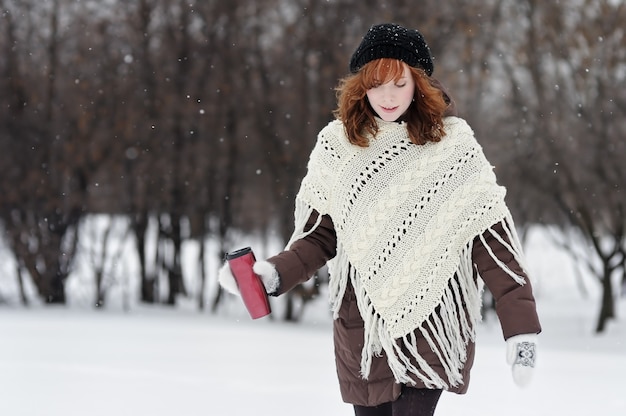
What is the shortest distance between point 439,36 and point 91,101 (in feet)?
15.5

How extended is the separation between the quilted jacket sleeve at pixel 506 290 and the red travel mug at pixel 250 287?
58cm

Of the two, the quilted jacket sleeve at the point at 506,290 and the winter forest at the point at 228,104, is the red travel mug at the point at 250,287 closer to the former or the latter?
the quilted jacket sleeve at the point at 506,290

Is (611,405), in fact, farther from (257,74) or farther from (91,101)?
(91,101)

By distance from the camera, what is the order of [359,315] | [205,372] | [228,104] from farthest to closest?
[228,104] < [205,372] < [359,315]

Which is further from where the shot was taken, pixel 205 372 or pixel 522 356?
pixel 205 372

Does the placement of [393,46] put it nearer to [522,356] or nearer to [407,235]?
[407,235]

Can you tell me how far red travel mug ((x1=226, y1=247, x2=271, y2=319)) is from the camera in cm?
198

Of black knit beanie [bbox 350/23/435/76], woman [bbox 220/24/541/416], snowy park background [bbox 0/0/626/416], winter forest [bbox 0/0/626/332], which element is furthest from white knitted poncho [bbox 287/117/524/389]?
winter forest [bbox 0/0/626/332]

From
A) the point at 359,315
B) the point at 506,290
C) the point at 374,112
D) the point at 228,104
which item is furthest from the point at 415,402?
the point at 228,104

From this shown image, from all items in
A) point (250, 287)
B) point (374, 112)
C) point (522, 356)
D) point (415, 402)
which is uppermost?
point (374, 112)

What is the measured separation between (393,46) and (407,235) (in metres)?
0.51

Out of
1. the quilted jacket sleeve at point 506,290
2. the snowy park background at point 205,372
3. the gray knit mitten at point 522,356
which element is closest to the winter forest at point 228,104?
the snowy park background at point 205,372

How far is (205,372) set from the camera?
549cm

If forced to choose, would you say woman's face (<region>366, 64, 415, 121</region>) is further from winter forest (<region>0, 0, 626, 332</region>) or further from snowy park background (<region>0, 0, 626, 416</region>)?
winter forest (<region>0, 0, 626, 332</region>)
